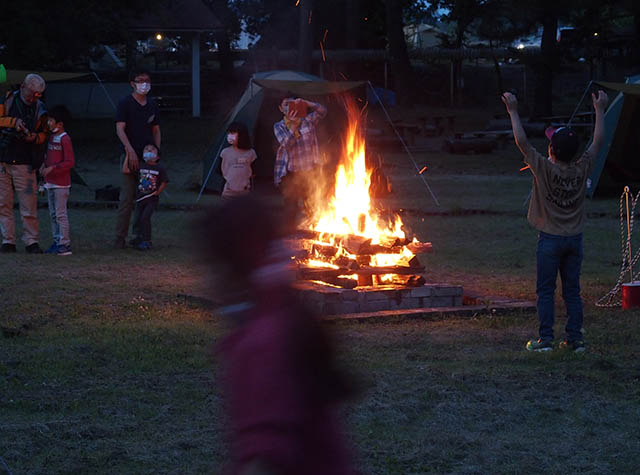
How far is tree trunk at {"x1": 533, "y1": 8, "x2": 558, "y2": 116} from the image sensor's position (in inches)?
1344

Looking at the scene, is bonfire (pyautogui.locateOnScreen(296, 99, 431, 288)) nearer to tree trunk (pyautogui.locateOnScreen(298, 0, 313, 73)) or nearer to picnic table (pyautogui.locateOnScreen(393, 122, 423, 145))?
picnic table (pyautogui.locateOnScreen(393, 122, 423, 145))

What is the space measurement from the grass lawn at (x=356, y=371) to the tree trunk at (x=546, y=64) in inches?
960

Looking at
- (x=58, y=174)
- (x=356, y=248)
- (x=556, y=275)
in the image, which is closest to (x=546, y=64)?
(x=58, y=174)

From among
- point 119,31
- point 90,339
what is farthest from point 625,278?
point 119,31

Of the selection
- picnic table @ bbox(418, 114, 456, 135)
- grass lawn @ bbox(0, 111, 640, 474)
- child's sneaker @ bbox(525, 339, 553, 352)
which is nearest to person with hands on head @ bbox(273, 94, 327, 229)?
grass lawn @ bbox(0, 111, 640, 474)

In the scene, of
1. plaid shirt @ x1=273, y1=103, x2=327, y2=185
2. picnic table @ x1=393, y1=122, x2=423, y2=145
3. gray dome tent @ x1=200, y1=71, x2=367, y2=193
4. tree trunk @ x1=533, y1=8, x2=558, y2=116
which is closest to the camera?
plaid shirt @ x1=273, y1=103, x2=327, y2=185

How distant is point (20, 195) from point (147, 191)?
56.9 inches

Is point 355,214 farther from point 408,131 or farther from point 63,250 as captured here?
point 408,131

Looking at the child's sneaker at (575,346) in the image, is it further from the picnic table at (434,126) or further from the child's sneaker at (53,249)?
the picnic table at (434,126)

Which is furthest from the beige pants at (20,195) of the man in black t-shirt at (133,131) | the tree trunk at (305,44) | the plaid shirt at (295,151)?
the tree trunk at (305,44)

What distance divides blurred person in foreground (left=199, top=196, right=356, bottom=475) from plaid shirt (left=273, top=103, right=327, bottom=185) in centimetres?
1002

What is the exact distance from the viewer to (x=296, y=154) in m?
12.8

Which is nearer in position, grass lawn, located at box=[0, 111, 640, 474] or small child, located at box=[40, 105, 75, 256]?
grass lawn, located at box=[0, 111, 640, 474]

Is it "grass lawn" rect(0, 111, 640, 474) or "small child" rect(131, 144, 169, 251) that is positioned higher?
"small child" rect(131, 144, 169, 251)
